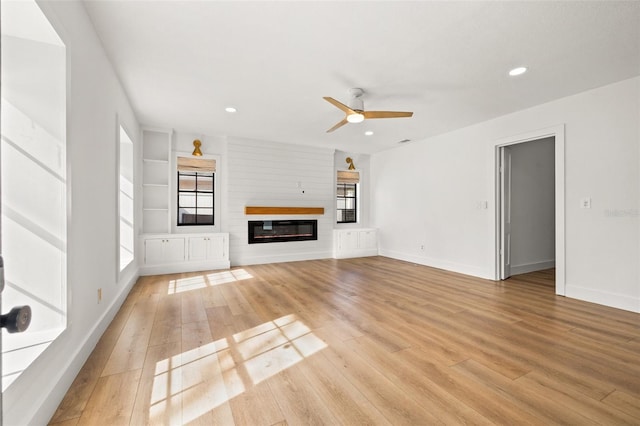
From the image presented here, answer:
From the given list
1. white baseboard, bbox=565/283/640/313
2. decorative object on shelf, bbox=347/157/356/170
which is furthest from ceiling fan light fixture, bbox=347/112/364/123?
decorative object on shelf, bbox=347/157/356/170

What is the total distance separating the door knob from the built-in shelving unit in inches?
197

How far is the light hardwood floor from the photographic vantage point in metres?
1.66

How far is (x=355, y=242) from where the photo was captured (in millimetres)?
7090

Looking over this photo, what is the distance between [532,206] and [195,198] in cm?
640

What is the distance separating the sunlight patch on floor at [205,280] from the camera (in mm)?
4219

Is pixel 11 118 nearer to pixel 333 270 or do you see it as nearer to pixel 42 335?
pixel 42 335

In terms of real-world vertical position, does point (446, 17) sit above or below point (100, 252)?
above

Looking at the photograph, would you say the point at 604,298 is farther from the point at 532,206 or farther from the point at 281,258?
the point at 281,258

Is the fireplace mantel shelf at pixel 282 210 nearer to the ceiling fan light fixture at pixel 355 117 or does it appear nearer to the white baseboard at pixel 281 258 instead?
the white baseboard at pixel 281 258

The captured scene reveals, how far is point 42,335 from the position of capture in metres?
1.71

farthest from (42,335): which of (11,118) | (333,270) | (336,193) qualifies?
(336,193)

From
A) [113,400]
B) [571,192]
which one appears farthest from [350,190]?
[113,400]

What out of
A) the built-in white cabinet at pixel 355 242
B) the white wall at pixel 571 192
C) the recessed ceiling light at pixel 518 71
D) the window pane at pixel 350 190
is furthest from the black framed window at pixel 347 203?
the recessed ceiling light at pixel 518 71

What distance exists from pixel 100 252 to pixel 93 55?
1.68 metres
